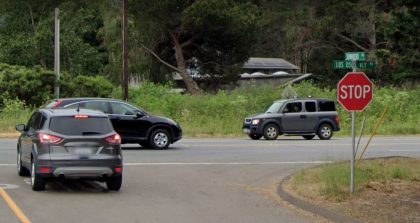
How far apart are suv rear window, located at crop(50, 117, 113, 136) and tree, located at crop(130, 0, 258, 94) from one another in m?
34.7

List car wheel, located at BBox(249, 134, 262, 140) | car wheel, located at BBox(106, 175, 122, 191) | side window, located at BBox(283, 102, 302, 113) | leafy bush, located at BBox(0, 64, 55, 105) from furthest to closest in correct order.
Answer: leafy bush, located at BBox(0, 64, 55, 105) < car wheel, located at BBox(249, 134, 262, 140) < side window, located at BBox(283, 102, 302, 113) < car wheel, located at BBox(106, 175, 122, 191)

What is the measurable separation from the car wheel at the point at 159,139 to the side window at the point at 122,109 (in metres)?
0.99

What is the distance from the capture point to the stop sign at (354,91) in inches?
471

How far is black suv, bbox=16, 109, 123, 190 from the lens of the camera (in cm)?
1259

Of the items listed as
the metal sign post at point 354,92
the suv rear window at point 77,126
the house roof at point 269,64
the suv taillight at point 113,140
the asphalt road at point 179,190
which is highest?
the house roof at point 269,64

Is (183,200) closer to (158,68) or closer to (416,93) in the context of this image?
(416,93)

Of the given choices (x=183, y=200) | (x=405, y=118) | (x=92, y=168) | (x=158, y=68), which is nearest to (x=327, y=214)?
(x=183, y=200)

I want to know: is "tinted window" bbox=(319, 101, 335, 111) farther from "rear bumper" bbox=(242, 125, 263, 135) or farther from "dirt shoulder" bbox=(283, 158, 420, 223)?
"dirt shoulder" bbox=(283, 158, 420, 223)

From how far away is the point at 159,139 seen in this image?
22266 millimetres

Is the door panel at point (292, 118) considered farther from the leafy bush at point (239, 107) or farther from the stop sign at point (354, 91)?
the stop sign at point (354, 91)

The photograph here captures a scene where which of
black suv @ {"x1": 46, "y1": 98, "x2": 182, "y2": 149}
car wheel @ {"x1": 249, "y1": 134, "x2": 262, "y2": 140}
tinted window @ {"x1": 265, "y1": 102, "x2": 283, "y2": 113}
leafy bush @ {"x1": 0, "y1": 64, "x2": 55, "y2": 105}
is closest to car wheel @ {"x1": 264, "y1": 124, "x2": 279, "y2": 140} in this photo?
car wheel @ {"x1": 249, "y1": 134, "x2": 262, "y2": 140}

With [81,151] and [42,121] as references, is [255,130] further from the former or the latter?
[81,151]

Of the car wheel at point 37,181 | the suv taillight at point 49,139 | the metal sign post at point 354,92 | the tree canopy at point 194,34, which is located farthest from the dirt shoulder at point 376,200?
the tree canopy at point 194,34

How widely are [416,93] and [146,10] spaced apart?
19902mm
